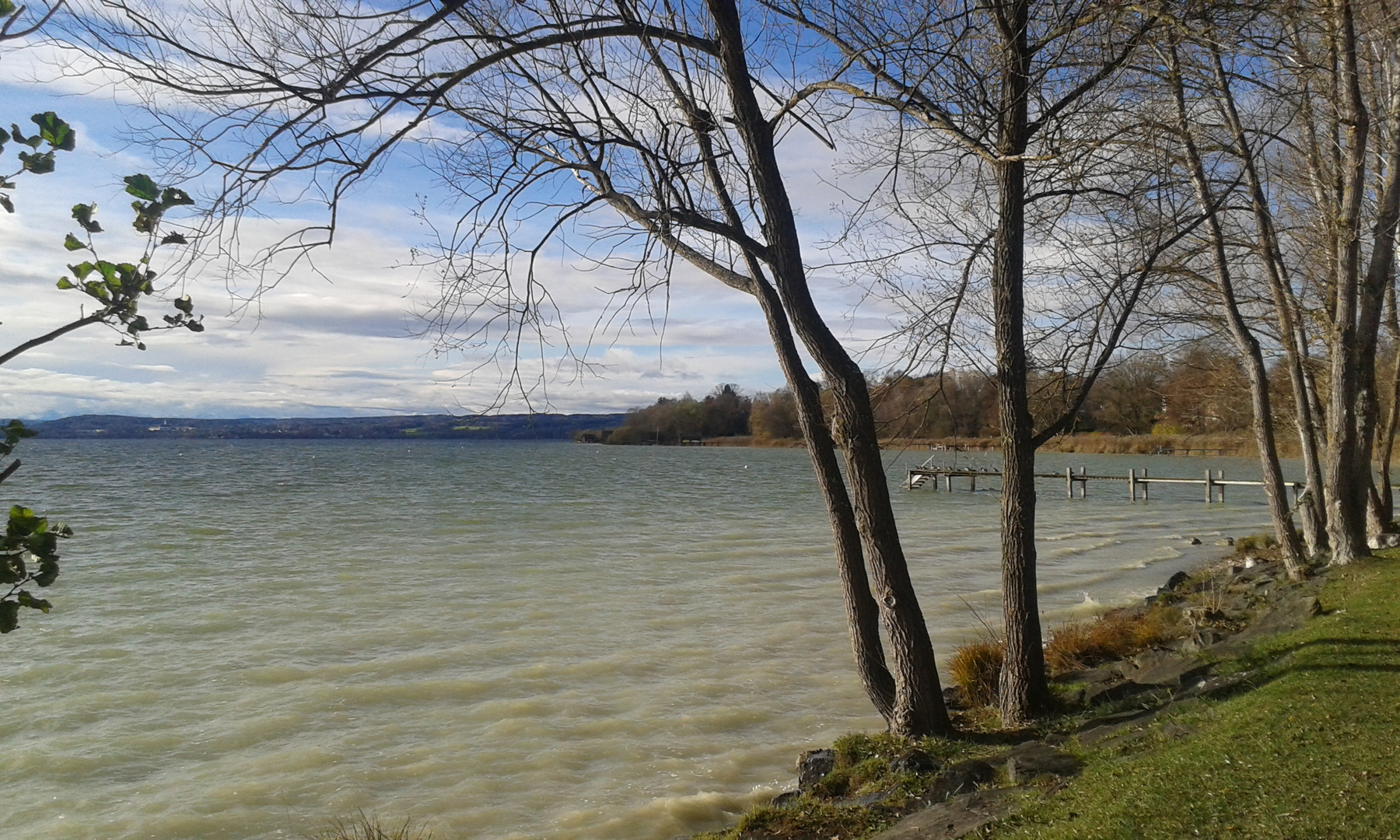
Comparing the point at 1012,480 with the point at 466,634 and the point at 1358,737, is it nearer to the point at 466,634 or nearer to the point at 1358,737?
the point at 1358,737

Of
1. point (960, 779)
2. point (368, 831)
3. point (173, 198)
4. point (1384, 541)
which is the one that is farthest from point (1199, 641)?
point (173, 198)

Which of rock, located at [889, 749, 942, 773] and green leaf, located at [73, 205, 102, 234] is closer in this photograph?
green leaf, located at [73, 205, 102, 234]

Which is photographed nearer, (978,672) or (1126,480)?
(978,672)

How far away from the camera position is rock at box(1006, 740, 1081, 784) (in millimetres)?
5363

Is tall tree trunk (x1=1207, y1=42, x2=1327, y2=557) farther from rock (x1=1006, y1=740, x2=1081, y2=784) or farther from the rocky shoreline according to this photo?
rock (x1=1006, y1=740, x2=1081, y2=784)

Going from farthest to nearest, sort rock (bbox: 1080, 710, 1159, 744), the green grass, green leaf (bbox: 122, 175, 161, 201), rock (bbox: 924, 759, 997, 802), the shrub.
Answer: the shrub, rock (bbox: 1080, 710, 1159, 744), rock (bbox: 924, 759, 997, 802), the green grass, green leaf (bbox: 122, 175, 161, 201)

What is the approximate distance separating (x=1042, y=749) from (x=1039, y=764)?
16.1 inches

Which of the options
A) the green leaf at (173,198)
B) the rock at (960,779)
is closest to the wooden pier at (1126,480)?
the rock at (960,779)

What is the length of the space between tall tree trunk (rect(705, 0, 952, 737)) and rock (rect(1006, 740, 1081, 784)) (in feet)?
2.78

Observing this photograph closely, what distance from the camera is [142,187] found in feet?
7.73

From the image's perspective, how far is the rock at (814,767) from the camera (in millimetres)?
6711

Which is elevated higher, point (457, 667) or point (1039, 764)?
point (1039, 764)

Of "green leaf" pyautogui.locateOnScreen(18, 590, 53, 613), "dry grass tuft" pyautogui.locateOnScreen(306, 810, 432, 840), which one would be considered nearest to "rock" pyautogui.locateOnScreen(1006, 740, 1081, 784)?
"dry grass tuft" pyautogui.locateOnScreen(306, 810, 432, 840)

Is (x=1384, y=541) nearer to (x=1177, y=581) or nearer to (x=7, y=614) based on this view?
(x=1177, y=581)
